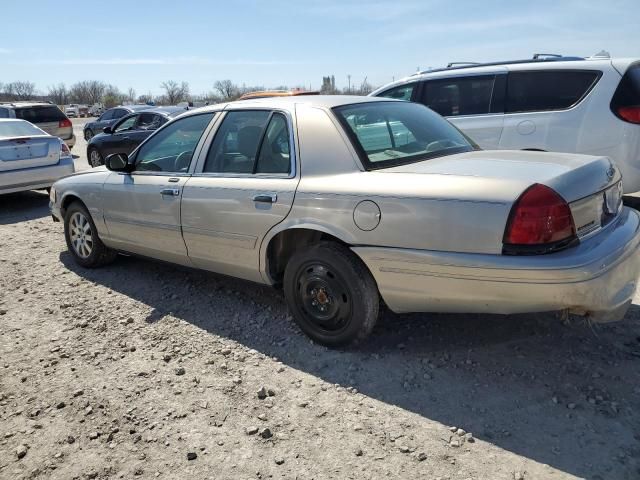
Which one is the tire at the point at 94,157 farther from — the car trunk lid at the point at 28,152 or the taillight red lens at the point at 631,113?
the taillight red lens at the point at 631,113

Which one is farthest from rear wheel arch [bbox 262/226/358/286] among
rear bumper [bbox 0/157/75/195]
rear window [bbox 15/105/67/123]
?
rear window [bbox 15/105/67/123]

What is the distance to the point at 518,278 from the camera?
257 centimetres

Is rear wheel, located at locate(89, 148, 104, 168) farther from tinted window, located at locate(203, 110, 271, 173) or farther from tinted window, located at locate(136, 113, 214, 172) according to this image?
tinted window, located at locate(203, 110, 271, 173)

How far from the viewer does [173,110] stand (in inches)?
507

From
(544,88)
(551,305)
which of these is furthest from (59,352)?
(544,88)

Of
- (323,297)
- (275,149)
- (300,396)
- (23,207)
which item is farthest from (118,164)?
(23,207)

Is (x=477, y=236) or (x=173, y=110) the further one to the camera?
(x=173, y=110)

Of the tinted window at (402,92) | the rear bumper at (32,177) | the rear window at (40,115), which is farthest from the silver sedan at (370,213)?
the rear window at (40,115)

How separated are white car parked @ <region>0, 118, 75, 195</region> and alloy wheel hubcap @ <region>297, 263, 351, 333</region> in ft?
21.0

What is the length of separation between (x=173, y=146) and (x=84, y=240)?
5.11 ft

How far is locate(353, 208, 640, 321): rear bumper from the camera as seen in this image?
2.54 meters

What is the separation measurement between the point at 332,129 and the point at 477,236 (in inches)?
46.3

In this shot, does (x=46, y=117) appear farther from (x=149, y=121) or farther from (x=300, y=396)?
(x=300, y=396)

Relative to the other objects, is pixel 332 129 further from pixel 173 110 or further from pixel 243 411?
pixel 173 110
